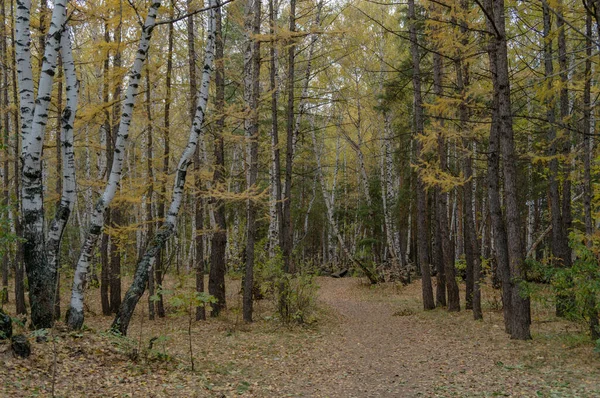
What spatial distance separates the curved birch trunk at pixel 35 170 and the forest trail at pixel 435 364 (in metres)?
3.73

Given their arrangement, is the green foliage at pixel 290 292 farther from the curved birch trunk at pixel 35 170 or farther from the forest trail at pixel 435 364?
the curved birch trunk at pixel 35 170

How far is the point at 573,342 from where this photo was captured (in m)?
7.33

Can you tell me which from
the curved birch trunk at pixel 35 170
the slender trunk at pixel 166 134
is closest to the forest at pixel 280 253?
the curved birch trunk at pixel 35 170

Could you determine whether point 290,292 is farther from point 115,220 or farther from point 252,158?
point 115,220

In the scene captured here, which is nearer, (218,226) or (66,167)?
(66,167)

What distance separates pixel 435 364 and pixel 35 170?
6.69m

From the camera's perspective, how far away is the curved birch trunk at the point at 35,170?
19.5 feet

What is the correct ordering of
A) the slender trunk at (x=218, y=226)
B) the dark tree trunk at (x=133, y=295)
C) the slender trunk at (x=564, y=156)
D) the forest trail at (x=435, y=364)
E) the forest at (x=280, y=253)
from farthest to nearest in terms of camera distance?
the slender trunk at (x=218, y=226) < the slender trunk at (x=564, y=156) < the dark tree trunk at (x=133, y=295) < the forest at (x=280, y=253) < the forest trail at (x=435, y=364)

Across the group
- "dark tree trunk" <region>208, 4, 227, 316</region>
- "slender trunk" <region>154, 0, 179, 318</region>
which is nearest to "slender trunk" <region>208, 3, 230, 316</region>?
"dark tree trunk" <region>208, 4, 227, 316</region>

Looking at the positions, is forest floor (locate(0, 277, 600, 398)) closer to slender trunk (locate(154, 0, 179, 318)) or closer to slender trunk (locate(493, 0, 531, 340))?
slender trunk (locate(493, 0, 531, 340))

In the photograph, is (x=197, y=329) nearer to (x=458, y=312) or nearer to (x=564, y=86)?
(x=458, y=312)

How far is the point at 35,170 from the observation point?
237 inches

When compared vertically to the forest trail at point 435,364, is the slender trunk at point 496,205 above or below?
above

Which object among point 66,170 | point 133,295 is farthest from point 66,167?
point 133,295
